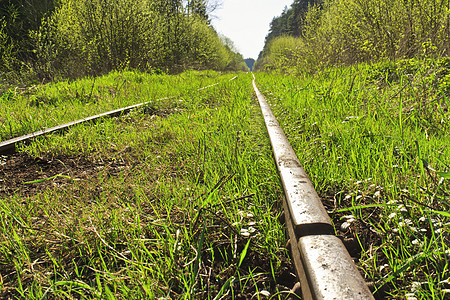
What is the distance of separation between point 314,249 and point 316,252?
0.05 feet

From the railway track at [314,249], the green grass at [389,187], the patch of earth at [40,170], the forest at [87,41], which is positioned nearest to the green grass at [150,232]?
the patch of earth at [40,170]

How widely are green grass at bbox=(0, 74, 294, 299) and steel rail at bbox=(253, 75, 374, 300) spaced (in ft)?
0.55

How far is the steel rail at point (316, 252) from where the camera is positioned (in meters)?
0.73

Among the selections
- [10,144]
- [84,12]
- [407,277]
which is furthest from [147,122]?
[84,12]

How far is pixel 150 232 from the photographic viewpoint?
1315mm

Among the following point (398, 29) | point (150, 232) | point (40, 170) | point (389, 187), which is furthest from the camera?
point (398, 29)

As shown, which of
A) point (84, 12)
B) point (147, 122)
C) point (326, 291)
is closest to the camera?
point (326, 291)

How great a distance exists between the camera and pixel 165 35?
689 inches

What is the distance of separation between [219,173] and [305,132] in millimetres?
1164

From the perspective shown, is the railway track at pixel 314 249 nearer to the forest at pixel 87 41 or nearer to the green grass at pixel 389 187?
the green grass at pixel 389 187

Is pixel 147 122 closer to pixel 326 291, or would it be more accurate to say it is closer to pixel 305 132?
pixel 305 132

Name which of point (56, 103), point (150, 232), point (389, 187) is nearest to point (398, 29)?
point (389, 187)

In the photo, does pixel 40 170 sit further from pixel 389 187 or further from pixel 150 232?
pixel 389 187

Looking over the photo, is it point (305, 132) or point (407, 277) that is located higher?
point (305, 132)
